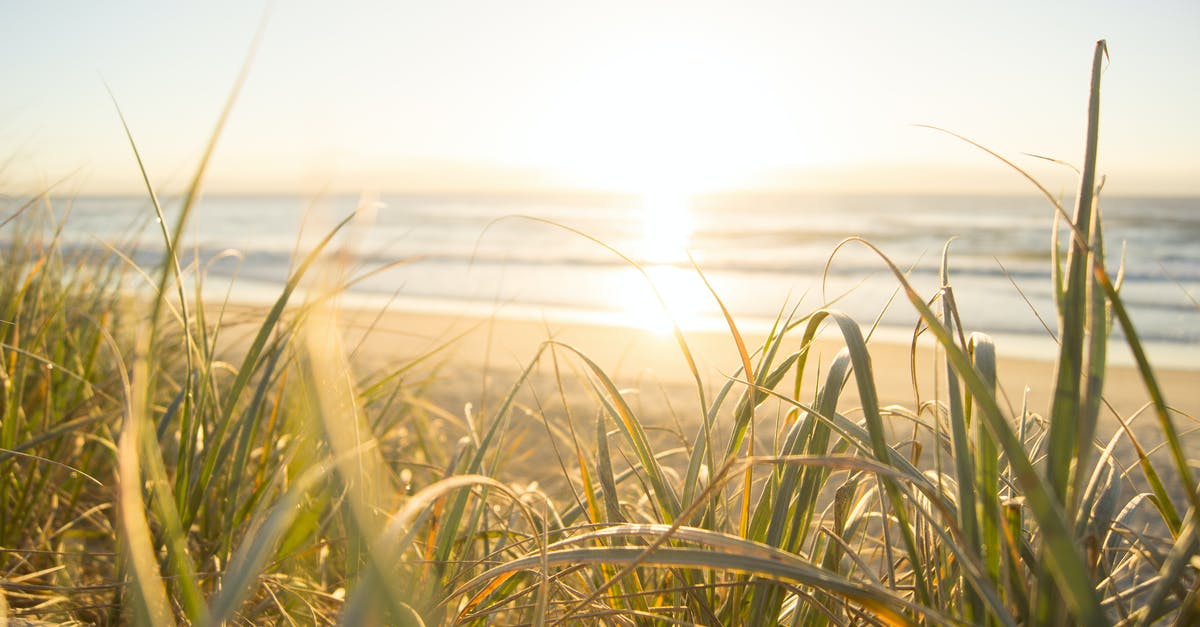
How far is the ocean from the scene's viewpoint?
296 cm

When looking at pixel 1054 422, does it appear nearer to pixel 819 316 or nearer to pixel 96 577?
pixel 819 316

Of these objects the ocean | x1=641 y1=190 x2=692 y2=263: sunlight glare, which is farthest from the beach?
x1=641 y1=190 x2=692 y2=263: sunlight glare

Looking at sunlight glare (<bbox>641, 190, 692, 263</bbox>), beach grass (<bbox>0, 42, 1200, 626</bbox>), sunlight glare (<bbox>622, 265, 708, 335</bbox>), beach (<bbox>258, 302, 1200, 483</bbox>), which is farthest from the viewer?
sunlight glare (<bbox>641, 190, 692, 263</bbox>)

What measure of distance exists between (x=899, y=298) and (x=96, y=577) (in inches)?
314

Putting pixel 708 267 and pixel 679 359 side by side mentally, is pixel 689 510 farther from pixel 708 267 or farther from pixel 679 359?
pixel 708 267

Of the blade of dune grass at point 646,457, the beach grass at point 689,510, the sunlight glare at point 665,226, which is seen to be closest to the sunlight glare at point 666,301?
the sunlight glare at point 665,226

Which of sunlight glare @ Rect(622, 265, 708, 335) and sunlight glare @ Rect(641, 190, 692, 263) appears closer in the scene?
sunlight glare @ Rect(622, 265, 708, 335)

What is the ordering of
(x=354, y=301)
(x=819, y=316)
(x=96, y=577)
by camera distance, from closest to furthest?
(x=819, y=316) < (x=96, y=577) < (x=354, y=301)

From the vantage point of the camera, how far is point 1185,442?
3.36 meters

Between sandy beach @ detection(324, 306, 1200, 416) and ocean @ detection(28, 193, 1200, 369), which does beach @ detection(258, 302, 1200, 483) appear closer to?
sandy beach @ detection(324, 306, 1200, 416)

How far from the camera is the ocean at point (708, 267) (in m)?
2.96

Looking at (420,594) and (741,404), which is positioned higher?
(741,404)

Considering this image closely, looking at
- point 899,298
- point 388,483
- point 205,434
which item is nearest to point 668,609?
point 205,434

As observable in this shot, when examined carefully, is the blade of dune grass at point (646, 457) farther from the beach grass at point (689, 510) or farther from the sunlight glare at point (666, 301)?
the sunlight glare at point (666, 301)
